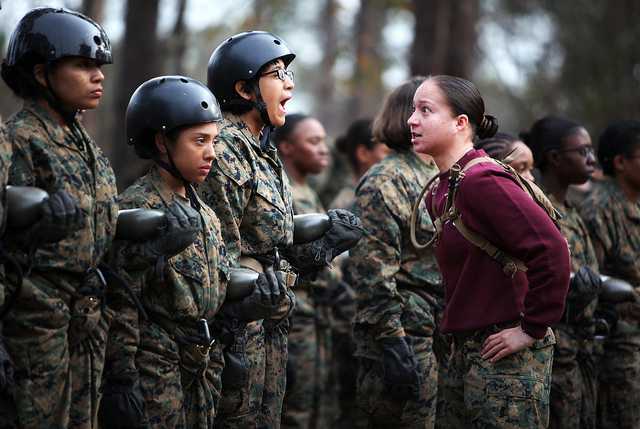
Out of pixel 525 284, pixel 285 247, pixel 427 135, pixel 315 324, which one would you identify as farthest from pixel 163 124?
pixel 315 324

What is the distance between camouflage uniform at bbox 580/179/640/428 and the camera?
5.93 m

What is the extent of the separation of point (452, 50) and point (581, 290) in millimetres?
6230

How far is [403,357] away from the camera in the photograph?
4.70 meters

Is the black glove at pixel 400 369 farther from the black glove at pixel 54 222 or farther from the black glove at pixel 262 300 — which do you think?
the black glove at pixel 54 222

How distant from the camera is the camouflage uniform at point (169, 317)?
11.7ft

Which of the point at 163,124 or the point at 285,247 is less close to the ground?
the point at 163,124

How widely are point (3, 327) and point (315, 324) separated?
3.70m

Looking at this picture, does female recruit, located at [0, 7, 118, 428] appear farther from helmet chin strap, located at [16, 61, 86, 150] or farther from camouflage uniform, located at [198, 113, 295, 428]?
camouflage uniform, located at [198, 113, 295, 428]

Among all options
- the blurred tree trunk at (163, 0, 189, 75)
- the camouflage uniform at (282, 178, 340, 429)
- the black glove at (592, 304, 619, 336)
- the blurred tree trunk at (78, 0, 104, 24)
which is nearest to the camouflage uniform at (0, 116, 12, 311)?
the camouflage uniform at (282, 178, 340, 429)

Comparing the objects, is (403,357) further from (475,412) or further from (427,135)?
(427,135)

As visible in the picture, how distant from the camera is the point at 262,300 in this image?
3793mm

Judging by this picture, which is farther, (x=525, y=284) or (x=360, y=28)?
(x=360, y=28)

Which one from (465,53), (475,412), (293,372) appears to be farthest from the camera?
(465,53)

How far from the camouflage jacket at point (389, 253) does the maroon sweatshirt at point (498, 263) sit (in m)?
1.05
